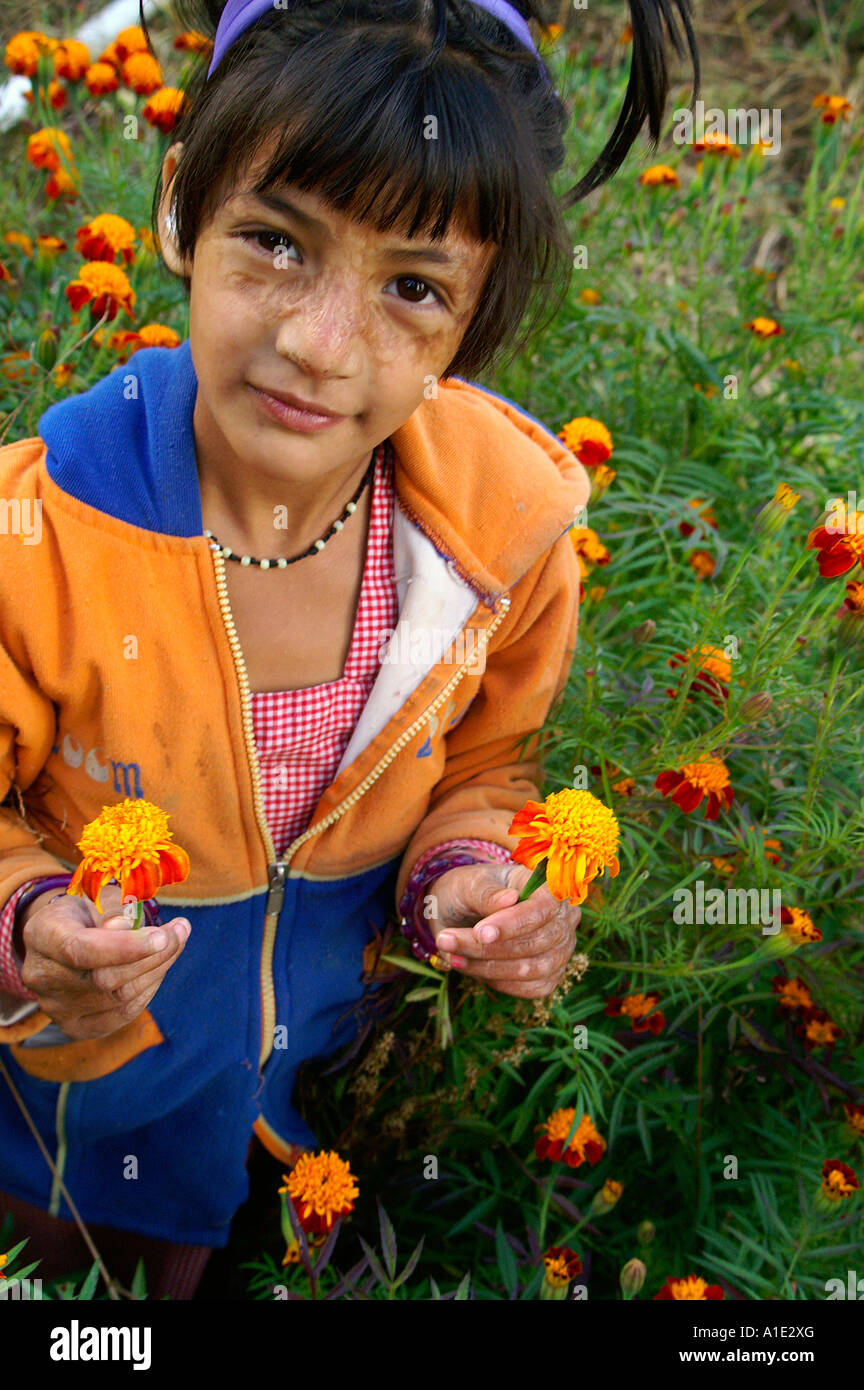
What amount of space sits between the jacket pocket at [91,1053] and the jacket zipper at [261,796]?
11cm

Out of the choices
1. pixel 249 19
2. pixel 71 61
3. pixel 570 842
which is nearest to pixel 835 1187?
pixel 570 842

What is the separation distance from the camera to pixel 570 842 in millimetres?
716

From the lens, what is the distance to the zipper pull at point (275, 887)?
105cm

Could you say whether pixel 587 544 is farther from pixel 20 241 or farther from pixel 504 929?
pixel 20 241

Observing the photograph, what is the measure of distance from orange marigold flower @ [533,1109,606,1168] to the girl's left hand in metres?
0.17

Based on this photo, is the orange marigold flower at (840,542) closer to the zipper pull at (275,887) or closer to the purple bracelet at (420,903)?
the purple bracelet at (420,903)

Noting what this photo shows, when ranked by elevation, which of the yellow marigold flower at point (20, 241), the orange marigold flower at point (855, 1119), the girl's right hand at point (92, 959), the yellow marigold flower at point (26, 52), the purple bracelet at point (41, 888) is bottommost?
the orange marigold flower at point (855, 1119)

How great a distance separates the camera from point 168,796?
0.96 m

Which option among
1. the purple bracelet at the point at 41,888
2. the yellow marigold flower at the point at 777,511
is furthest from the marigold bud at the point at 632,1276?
the yellow marigold flower at the point at 777,511

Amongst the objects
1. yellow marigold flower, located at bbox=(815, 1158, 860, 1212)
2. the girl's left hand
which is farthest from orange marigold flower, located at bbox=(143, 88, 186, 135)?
yellow marigold flower, located at bbox=(815, 1158, 860, 1212)

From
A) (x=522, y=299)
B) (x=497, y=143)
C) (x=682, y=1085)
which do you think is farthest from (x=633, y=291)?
(x=682, y=1085)

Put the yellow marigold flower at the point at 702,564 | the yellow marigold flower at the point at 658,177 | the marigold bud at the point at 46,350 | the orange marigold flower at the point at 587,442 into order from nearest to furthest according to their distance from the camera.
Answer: the marigold bud at the point at 46,350
the orange marigold flower at the point at 587,442
the yellow marigold flower at the point at 702,564
the yellow marigold flower at the point at 658,177

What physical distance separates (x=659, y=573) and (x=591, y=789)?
0.48 meters

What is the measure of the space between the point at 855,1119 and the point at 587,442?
0.77m
